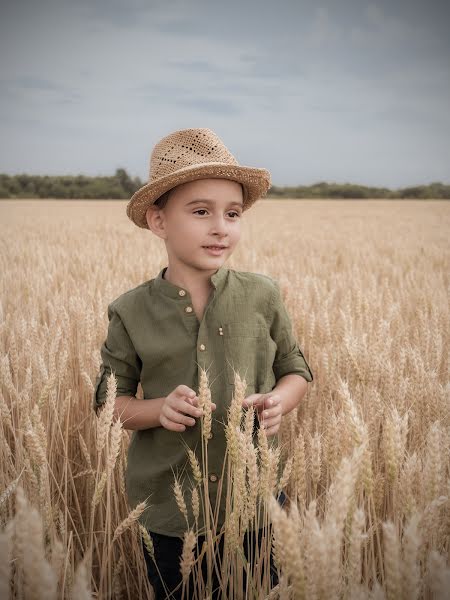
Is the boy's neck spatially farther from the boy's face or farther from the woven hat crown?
the woven hat crown

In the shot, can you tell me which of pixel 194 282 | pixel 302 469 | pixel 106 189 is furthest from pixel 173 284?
pixel 106 189

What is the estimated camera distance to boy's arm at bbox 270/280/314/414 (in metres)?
1.43

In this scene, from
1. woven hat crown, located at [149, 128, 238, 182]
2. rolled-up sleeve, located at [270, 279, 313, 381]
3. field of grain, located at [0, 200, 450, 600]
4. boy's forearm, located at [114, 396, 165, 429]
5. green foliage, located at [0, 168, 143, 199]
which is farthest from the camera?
green foliage, located at [0, 168, 143, 199]

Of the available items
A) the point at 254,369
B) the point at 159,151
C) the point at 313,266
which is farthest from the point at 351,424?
the point at 313,266

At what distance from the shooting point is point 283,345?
4.87ft

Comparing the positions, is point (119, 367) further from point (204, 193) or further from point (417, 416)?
point (417, 416)

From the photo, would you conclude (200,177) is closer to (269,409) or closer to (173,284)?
(173,284)

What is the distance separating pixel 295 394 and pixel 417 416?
0.34 meters

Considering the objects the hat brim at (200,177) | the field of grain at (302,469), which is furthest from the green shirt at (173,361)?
the hat brim at (200,177)

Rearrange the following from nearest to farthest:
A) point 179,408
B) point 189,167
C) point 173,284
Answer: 1. point 179,408
2. point 189,167
3. point 173,284

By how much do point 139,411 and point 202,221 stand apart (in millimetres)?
527

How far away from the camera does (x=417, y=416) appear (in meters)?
1.34

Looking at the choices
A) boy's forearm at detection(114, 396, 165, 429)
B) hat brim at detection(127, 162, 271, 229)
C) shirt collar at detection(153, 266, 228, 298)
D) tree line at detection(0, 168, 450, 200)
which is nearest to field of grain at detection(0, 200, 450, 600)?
boy's forearm at detection(114, 396, 165, 429)

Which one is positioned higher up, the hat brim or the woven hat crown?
the woven hat crown
